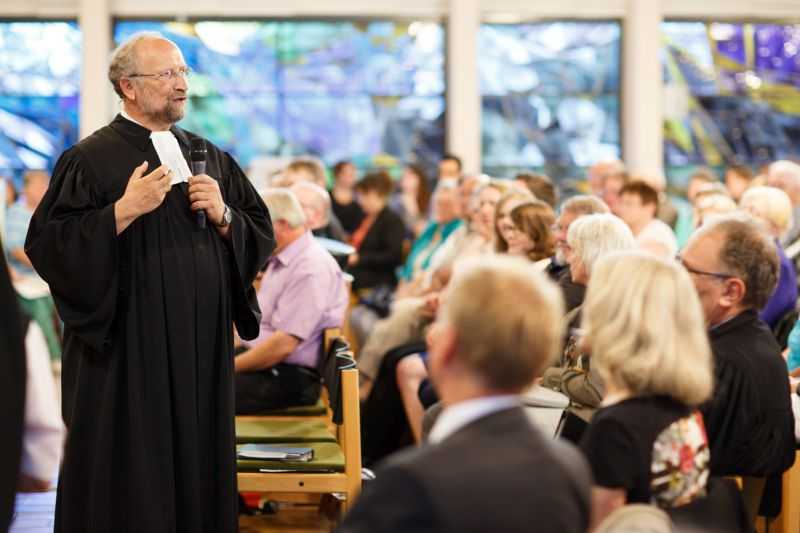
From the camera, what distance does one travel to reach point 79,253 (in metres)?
3.68

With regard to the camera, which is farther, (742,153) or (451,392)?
(742,153)

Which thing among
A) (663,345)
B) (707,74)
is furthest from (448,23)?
(663,345)

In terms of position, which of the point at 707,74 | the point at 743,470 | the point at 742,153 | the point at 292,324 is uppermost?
the point at 707,74

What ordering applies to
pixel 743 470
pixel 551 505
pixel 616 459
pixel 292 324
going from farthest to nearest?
pixel 292 324, pixel 743 470, pixel 616 459, pixel 551 505

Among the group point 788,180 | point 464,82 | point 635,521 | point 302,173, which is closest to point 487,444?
point 635,521

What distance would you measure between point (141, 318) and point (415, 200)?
7.44 metres

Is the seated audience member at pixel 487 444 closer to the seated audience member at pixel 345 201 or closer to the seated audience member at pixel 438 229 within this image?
the seated audience member at pixel 438 229

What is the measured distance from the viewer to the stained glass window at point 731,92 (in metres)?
13.4

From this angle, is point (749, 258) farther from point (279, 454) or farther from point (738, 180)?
point (738, 180)

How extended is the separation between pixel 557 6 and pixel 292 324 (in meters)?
8.69

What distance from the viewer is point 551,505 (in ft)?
6.73

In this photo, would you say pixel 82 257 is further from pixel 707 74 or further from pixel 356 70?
pixel 707 74

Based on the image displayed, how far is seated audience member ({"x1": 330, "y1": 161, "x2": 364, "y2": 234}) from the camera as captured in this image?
11.0 metres

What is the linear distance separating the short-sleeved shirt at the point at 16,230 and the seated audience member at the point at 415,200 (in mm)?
3371
